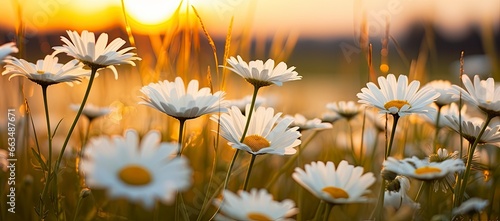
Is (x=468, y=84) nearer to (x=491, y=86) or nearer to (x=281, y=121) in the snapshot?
(x=491, y=86)

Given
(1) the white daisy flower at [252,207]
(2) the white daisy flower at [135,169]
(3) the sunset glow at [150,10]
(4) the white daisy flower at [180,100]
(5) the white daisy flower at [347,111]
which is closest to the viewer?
(2) the white daisy flower at [135,169]

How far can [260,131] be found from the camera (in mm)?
970

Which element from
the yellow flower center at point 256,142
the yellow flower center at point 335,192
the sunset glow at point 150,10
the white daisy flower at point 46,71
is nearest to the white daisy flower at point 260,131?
the yellow flower center at point 256,142

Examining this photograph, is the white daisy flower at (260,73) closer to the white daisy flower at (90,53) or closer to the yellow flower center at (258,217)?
the white daisy flower at (90,53)

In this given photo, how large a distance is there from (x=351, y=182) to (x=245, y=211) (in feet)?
0.64

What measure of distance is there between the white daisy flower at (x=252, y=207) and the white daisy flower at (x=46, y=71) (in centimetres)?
40

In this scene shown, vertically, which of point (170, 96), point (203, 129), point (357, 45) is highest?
point (357, 45)

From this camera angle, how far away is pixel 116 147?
1.89 feet

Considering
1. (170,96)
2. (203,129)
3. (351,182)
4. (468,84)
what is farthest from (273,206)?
(203,129)

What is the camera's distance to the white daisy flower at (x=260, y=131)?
89 centimetres

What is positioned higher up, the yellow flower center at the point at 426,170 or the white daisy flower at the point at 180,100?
the white daisy flower at the point at 180,100

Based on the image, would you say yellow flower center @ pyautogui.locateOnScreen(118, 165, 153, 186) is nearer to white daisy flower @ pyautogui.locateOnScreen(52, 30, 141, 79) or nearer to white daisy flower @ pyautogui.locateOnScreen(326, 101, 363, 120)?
white daisy flower @ pyautogui.locateOnScreen(52, 30, 141, 79)

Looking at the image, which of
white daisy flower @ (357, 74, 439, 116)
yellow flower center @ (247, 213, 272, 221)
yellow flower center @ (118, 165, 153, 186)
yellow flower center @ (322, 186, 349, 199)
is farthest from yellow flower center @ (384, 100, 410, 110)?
yellow flower center @ (118, 165, 153, 186)

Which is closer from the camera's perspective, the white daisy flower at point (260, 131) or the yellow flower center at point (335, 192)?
the yellow flower center at point (335, 192)
